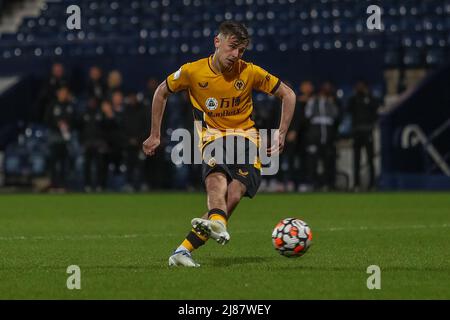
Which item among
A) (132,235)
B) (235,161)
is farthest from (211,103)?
(132,235)

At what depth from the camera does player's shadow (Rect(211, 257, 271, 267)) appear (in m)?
8.45

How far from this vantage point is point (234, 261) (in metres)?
8.70

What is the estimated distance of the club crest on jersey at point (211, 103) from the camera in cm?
855

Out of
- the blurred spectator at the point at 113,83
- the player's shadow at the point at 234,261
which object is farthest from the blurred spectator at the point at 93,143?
the player's shadow at the point at 234,261

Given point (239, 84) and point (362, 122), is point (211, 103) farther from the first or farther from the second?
point (362, 122)

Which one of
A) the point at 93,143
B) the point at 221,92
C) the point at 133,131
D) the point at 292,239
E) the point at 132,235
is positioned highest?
the point at 221,92

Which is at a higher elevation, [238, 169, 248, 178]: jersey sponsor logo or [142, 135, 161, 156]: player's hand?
[142, 135, 161, 156]: player's hand

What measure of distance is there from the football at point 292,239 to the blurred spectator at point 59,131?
13688 millimetres

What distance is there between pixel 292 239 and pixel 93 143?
13791 millimetres

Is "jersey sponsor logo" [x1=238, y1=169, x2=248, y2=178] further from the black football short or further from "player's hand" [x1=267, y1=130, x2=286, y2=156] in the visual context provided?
"player's hand" [x1=267, y1=130, x2=286, y2=156]

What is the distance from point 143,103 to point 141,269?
1365 cm

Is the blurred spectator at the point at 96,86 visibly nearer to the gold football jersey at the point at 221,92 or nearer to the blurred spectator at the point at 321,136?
the blurred spectator at the point at 321,136

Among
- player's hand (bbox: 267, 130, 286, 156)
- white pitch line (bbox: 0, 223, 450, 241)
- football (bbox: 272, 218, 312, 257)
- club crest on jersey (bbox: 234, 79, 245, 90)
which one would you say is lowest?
white pitch line (bbox: 0, 223, 450, 241)

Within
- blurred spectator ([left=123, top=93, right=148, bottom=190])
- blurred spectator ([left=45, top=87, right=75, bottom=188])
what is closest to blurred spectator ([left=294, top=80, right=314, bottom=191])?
blurred spectator ([left=123, top=93, right=148, bottom=190])
